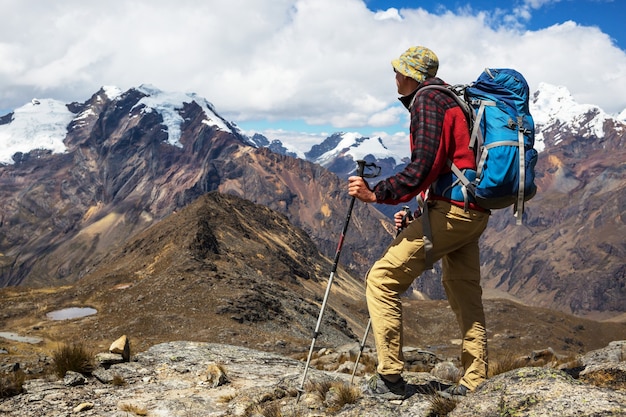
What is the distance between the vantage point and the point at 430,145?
5.85 m

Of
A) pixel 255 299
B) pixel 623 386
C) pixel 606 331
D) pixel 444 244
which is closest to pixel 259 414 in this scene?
pixel 444 244

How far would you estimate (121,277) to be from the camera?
44156mm

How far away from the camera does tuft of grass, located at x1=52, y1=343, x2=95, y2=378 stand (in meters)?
9.62

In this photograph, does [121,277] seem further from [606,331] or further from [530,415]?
[606,331]

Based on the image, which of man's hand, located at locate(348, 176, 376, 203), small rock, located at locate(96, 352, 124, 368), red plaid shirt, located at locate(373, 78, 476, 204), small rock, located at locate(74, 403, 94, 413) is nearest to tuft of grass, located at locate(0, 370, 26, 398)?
small rock, located at locate(74, 403, 94, 413)

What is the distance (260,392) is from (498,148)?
5.46m

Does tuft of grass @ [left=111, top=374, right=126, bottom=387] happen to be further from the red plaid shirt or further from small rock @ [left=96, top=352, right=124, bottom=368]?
the red plaid shirt

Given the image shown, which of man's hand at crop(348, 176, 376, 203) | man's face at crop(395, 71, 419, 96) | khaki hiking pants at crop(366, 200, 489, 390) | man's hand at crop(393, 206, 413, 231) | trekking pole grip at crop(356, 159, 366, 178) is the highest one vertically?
man's face at crop(395, 71, 419, 96)

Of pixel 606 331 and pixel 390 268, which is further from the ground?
pixel 390 268

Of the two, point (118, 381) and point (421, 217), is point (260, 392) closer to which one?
point (118, 381)

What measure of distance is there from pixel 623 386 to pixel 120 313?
111 feet

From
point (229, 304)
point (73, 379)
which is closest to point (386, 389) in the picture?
point (73, 379)

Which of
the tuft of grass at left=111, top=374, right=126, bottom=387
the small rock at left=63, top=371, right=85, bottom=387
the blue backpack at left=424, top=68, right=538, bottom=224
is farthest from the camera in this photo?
the tuft of grass at left=111, top=374, right=126, bottom=387

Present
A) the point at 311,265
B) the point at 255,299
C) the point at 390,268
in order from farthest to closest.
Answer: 1. the point at 311,265
2. the point at 255,299
3. the point at 390,268
